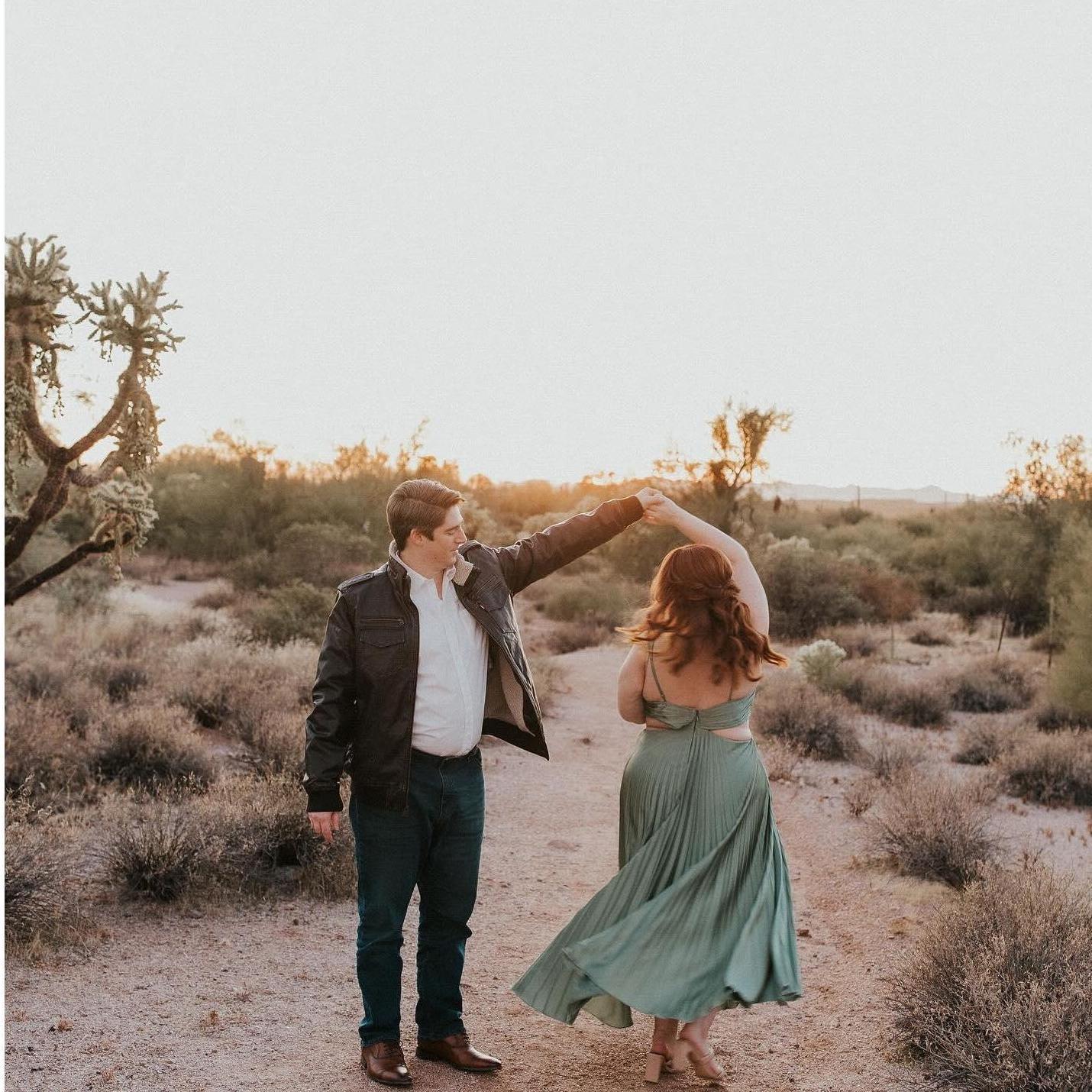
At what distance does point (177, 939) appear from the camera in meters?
6.03

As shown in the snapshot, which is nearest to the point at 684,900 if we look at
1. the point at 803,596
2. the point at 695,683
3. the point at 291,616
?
the point at 695,683

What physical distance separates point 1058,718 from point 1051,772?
342cm

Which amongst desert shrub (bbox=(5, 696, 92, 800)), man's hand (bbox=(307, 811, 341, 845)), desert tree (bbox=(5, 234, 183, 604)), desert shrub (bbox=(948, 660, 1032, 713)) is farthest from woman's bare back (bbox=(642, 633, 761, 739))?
desert shrub (bbox=(948, 660, 1032, 713))

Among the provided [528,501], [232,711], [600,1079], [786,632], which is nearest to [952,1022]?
[600,1079]

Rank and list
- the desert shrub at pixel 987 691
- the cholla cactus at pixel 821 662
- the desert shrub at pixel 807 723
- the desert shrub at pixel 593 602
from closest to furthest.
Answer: the desert shrub at pixel 807 723 < the desert shrub at pixel 987 691 < the cholla cactus at pixel 821 662 < the desert shrub at pixel 593 602

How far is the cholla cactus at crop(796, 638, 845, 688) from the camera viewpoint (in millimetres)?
14633

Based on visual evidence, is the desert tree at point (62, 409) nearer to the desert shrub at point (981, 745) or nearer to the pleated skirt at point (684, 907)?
the pleated skirt at point (684, 907)

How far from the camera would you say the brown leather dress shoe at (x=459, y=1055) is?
4.40 m

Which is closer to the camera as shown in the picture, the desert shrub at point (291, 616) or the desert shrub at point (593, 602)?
the desert shrub at point (291, 616)

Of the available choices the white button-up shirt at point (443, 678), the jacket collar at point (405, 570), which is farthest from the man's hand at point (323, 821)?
the jacket collar at point (405, 570)

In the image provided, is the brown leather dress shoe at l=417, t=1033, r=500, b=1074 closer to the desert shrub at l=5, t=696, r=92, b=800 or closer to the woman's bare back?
the woman's bare back

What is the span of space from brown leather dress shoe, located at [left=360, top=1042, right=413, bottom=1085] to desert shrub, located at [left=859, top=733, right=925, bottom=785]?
6357 millimetres

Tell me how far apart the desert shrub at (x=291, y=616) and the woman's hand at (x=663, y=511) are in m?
11.9

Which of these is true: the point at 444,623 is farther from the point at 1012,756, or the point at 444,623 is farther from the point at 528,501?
the point at 528,501
